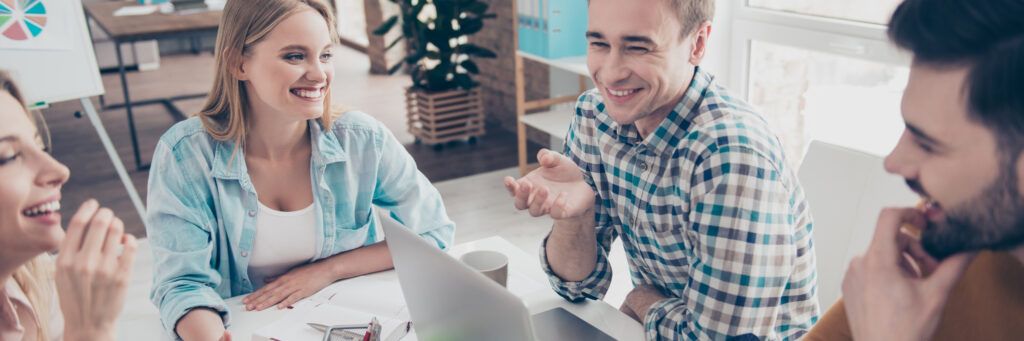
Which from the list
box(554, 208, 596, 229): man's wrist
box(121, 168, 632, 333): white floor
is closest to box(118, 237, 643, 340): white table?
box(554, 208, 596, 229): man's wrist

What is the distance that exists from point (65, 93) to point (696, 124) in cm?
242

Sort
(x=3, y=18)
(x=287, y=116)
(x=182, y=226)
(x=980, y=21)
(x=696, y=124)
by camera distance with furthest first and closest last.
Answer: (x=3, y=18)
(x=287, y=116)
(x=182, y=226)
(x=696, y=124)
(x=980, y=21)

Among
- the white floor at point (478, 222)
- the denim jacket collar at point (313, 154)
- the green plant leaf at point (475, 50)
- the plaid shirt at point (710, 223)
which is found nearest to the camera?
the plaid shirt at point (710, 223)

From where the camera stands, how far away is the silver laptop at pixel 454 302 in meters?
0.87

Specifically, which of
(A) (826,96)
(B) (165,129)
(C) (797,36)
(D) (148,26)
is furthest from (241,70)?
(B) (165,129)

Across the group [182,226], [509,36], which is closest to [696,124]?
[182,226]

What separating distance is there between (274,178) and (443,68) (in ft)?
9.04

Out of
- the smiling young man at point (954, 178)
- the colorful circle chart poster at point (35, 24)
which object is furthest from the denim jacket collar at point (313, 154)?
the colorful circle chart poster at point (35, 24)

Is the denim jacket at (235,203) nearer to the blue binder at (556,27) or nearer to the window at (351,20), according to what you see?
the blue binder at (556,27)

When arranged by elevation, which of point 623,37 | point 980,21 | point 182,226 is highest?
point 980,21

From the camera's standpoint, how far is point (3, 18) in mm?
2719

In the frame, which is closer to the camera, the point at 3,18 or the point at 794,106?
the point at 3,18

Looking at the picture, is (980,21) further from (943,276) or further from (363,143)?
(363,143)

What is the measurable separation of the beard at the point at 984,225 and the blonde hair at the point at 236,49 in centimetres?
113
